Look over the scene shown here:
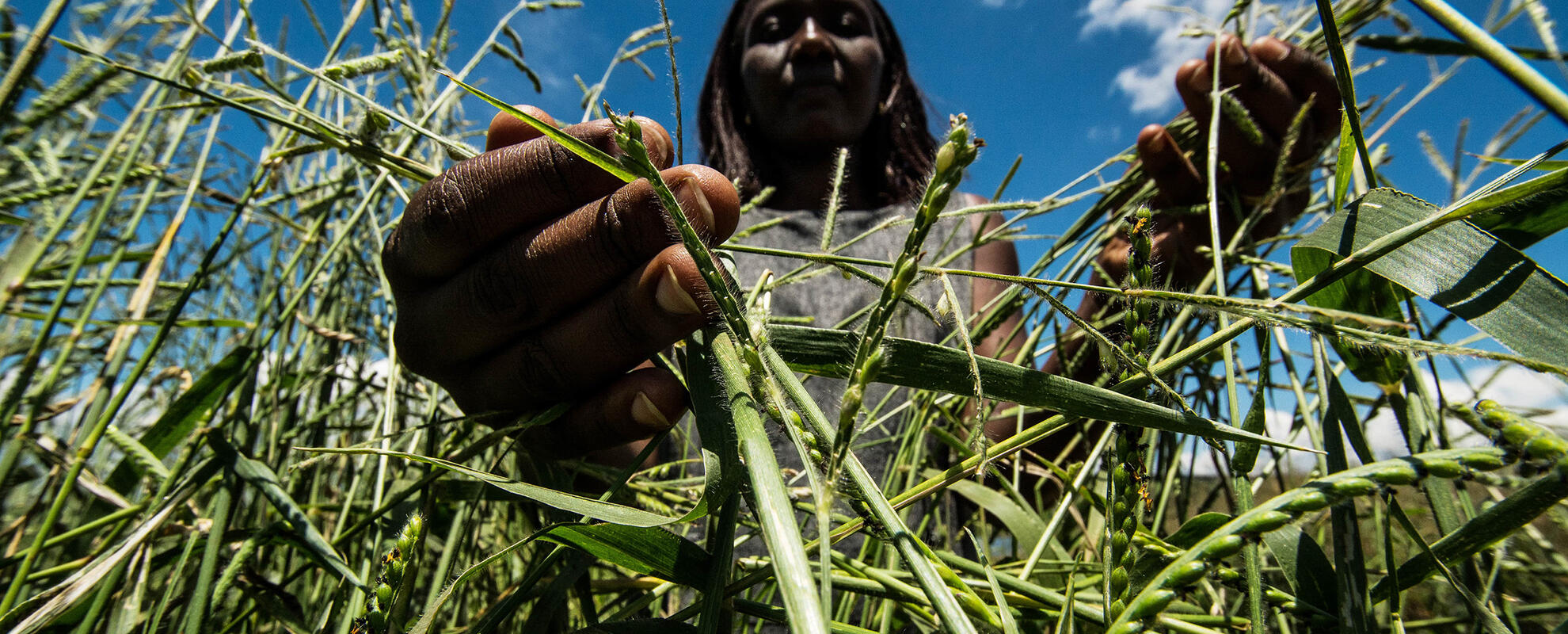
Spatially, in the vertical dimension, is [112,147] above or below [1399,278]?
above

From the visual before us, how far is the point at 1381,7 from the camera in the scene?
63 centimetres

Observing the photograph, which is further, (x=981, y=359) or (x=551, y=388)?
(x=551, y=388)

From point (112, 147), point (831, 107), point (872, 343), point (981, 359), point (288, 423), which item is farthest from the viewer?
point (831, 107)

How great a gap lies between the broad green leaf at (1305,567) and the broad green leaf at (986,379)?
0.10 meters

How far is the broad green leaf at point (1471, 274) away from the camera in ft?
1.01

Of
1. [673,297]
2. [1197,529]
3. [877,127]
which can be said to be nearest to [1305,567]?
[1197,529]

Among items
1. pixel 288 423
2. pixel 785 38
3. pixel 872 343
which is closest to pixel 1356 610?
pixel 872 343

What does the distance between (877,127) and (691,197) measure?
5.72 feet

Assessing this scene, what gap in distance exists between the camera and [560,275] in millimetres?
571

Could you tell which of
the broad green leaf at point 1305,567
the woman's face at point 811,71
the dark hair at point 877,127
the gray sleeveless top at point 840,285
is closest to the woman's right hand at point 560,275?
the broad green leaf at point 1305,567

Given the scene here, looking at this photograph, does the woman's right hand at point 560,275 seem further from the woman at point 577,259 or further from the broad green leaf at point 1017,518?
the broad green leaf at point 1017,518

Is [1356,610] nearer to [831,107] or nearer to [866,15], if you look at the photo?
[831,107]

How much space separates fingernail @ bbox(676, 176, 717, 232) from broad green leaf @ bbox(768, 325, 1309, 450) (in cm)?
13

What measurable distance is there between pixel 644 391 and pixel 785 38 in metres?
1.52
